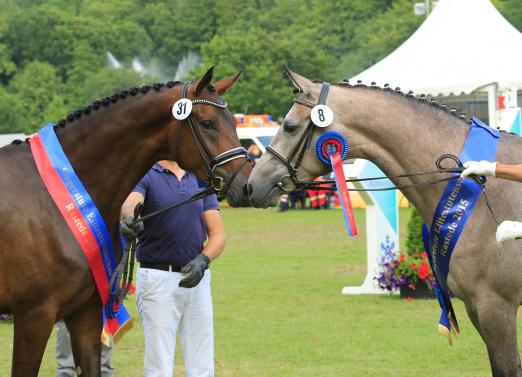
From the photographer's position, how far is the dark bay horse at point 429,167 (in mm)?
5129

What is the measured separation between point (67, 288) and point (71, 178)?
627mm

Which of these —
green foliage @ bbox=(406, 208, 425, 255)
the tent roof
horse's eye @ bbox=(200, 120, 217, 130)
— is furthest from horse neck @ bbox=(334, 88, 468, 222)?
the tent roof

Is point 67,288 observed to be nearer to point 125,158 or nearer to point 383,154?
point 125,158

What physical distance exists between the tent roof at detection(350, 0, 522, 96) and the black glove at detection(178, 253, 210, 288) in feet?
35.2

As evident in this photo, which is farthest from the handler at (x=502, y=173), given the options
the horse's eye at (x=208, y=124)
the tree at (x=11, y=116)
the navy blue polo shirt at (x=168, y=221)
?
the tree at (x=11, y=116)

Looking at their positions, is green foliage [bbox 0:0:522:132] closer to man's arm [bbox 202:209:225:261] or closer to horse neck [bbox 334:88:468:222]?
man's arm [bbox 202:209:225:261]

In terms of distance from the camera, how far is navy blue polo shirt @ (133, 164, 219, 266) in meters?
5.82

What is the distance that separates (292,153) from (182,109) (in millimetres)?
696

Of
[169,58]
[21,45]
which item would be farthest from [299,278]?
[169,58]

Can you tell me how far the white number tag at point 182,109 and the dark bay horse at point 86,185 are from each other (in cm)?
4

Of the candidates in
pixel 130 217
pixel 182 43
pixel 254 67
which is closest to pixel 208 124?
pixel 130 217

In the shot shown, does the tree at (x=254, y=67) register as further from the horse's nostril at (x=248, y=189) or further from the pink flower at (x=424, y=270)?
the horse's nostril at (x=248, y=189)

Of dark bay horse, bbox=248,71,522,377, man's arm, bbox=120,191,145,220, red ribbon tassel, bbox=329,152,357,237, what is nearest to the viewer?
dark bay horse, bbox=248,71,522,377

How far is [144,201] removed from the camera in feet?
19.1
